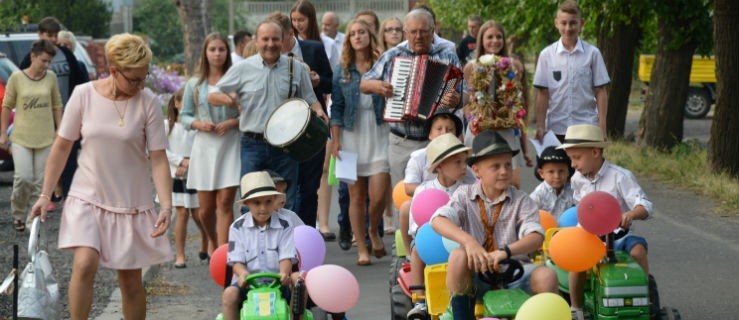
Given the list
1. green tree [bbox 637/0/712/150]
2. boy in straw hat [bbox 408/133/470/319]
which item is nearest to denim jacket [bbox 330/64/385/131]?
boy in straw hat [bbox 408/133/470/319]

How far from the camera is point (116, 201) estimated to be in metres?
7.83

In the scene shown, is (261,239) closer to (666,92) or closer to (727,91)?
(727,91)

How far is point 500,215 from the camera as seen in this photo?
740cm

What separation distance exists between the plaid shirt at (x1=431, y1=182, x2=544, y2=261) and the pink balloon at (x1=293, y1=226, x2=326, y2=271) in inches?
46.5

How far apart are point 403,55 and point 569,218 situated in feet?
9.95

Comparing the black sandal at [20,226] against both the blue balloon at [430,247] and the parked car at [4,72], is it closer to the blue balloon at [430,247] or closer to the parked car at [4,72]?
the parked car at [4,72]

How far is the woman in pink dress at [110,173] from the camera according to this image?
303 inches

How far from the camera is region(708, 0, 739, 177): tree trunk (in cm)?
1656

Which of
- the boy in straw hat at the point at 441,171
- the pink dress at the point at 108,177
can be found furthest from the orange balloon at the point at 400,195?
the pink dress at the point at 108,177


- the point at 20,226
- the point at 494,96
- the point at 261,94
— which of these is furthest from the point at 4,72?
the point at 494,96

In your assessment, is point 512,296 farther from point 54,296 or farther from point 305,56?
point 305,56

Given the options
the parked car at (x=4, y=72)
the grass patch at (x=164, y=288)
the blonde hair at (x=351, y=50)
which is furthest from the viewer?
the parked car at (x=4, y=72)

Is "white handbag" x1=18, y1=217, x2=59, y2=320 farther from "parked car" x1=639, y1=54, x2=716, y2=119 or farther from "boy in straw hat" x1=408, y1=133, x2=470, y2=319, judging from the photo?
"parked car" x1=639, y1=54, x2=716, y2=119

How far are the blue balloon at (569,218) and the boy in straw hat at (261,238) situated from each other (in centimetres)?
165
